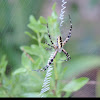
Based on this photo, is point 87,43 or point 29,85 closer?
point 29,85

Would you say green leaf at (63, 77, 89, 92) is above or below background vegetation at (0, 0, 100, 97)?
below

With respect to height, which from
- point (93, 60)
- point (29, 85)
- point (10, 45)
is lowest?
point (29, 85)

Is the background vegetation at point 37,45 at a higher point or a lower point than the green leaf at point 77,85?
higher

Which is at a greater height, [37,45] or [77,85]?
[37,45]

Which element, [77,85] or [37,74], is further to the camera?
[37,74]

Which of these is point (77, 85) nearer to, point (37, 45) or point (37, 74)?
point (37, 74)

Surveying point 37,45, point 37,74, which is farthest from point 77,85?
point 37,45

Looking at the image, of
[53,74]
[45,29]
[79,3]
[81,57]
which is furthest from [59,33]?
[79,3]

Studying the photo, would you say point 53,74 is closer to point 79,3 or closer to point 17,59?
point 17,59
